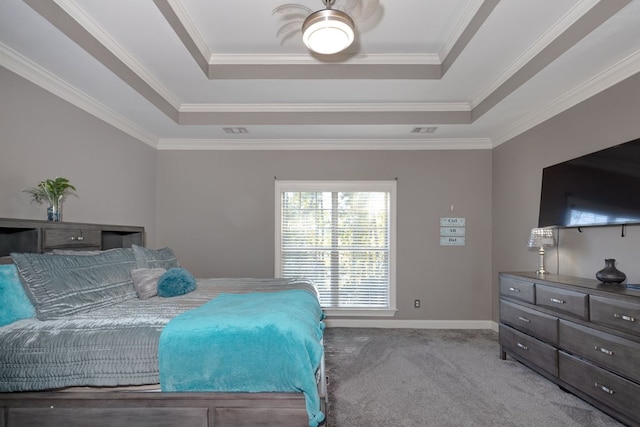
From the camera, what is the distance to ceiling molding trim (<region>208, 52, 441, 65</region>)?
3.22 m

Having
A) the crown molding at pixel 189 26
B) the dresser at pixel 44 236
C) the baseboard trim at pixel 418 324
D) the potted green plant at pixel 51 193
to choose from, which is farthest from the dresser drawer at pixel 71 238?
the baseboard trim at pixel 418 324

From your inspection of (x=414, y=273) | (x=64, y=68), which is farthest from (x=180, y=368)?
(x=414, y=273)

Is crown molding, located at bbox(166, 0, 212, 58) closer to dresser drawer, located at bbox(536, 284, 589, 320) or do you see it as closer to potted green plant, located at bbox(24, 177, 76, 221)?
potted green plant, located at bbox(24, 177, 76, 221)

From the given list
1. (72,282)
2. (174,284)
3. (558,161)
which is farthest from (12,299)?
(558,161)

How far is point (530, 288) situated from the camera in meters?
2.98

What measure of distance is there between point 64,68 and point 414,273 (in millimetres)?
4250

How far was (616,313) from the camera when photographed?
2170 millimetres

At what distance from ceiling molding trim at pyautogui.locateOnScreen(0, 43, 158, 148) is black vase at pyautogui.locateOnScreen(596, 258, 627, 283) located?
447 centimetres

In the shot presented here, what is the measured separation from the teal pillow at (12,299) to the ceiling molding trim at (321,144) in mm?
2946

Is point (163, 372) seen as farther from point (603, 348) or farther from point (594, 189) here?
point (594, 189)

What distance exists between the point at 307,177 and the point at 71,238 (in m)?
2.73

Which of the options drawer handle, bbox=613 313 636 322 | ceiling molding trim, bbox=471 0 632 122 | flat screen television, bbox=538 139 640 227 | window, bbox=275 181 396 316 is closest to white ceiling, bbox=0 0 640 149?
ceiling molding trim, bbox=471 0 632 122

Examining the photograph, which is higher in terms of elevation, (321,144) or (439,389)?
(321,144)

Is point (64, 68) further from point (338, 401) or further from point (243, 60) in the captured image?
point (338, 401)
